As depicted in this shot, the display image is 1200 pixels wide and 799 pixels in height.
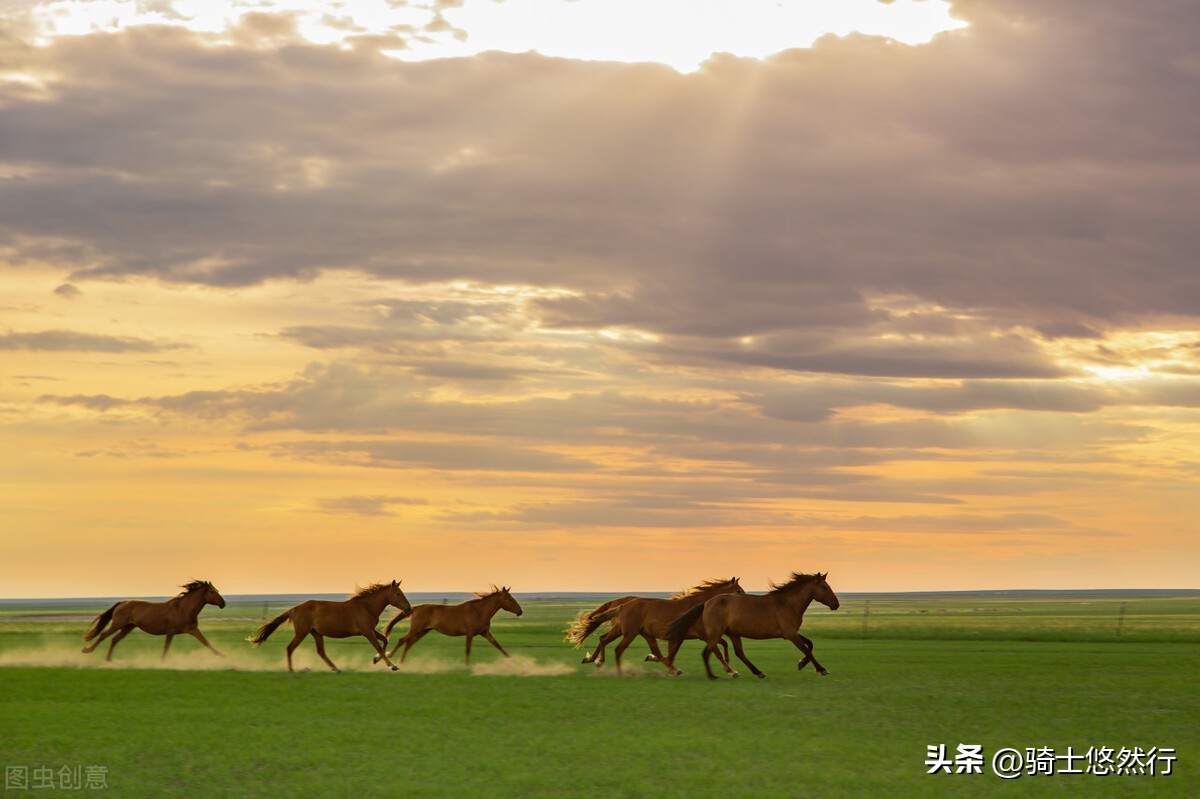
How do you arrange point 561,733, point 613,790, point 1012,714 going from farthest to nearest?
point 1012,714 < point 561,733 < point 613,790

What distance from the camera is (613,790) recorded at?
12109mm

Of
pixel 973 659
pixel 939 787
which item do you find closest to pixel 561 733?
pixel 939 787

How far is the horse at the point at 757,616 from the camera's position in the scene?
990 inches

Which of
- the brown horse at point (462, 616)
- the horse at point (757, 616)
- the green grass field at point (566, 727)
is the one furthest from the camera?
the brown horse at point (462, 616)

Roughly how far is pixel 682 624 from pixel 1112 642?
1291 inches

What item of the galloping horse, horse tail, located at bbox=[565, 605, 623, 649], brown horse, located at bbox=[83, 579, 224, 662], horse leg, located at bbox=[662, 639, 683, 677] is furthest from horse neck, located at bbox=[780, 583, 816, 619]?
brown horse, located at bbox=[83, 579, 224, 662]

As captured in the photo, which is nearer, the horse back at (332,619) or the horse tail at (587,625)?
the horse back at (332,619)

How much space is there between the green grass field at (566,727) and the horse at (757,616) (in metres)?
0.89

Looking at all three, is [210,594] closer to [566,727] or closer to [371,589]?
[371,589]

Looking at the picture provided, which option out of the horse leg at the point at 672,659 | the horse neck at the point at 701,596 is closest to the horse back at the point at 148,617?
the horse leg at the point at 672,659

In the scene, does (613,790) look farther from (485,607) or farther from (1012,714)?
(485,607)

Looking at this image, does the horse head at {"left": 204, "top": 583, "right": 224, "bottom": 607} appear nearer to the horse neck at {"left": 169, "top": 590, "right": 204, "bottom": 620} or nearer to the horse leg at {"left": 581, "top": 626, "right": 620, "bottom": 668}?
the horse neck at {"left": 169, "top": 590, "right": 204, "bottom": 620}

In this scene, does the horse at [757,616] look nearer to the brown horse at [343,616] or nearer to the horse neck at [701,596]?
the horse neck at [701,596]

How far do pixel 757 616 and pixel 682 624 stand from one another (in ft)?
5.14
